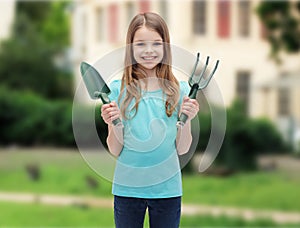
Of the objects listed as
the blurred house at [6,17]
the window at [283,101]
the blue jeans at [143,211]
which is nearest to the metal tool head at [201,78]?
the blue jeans at [143,211]

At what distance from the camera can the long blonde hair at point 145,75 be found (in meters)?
1.37

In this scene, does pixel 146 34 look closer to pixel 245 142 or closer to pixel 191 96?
pixel 191 96

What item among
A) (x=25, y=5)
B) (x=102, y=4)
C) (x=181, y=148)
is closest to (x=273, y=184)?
(x=102, y=4)

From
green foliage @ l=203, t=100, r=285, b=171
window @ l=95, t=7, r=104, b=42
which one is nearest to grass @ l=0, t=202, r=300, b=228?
green foliage @ l=203, t=100, r=285, b=171

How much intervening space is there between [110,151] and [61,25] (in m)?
6.19

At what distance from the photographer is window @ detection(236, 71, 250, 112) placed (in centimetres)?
640

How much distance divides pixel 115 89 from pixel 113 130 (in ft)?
0.30

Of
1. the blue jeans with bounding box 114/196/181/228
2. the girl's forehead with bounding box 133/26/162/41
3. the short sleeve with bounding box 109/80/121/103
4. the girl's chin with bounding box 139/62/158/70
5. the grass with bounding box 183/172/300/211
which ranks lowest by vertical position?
the grass with bounding box 183/172/300/211

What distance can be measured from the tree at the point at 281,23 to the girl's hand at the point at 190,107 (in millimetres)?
5084

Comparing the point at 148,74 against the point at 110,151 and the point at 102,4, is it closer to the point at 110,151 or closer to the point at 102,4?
the point at 110,151

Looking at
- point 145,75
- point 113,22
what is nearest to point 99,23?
point 113,22

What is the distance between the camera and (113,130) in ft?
4.39

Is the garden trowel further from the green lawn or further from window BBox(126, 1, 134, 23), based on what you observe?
window BBox(126, 1, 134, 23)

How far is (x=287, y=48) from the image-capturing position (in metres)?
6.38
